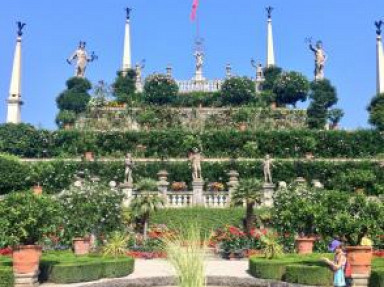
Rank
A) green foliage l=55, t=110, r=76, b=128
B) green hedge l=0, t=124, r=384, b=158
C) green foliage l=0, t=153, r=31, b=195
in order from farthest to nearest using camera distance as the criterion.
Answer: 1. green foliage l=55, t=110, r=76, b=128
2. green hedge l=0, t=124, r=384, b=158
3. green foliage l=0, t=153, r=31, b=195

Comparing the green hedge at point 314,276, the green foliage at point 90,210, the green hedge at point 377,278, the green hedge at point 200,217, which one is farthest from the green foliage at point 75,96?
the green hedge at point 377,278

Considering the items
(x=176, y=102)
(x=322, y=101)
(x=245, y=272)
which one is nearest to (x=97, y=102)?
(x=176, y=102)

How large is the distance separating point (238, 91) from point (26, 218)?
131ft

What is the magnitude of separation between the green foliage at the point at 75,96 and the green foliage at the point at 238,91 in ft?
42.7

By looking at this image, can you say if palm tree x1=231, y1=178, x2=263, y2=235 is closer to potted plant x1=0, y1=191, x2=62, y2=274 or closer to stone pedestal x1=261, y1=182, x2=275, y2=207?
stone pedestal x1=261, y1=182, x2=275, y2=207

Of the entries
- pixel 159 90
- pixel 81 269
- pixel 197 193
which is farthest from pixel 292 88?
pixel 81 269

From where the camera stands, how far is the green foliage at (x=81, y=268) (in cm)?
1672

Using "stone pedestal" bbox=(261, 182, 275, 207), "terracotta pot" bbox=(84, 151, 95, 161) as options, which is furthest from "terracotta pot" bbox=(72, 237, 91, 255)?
"terracotta pot" bbox=(84, 151, 95, 161)

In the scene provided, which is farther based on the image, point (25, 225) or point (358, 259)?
point (25, 225)

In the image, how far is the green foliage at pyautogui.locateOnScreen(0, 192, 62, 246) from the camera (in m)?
15.8

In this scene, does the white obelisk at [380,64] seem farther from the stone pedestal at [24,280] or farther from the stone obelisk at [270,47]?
the stone pedestal at [24,280]

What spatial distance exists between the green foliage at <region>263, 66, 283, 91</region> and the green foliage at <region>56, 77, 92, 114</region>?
18.0 metres

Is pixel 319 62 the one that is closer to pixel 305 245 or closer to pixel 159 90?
pixel 159 90

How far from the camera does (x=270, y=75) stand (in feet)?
202
